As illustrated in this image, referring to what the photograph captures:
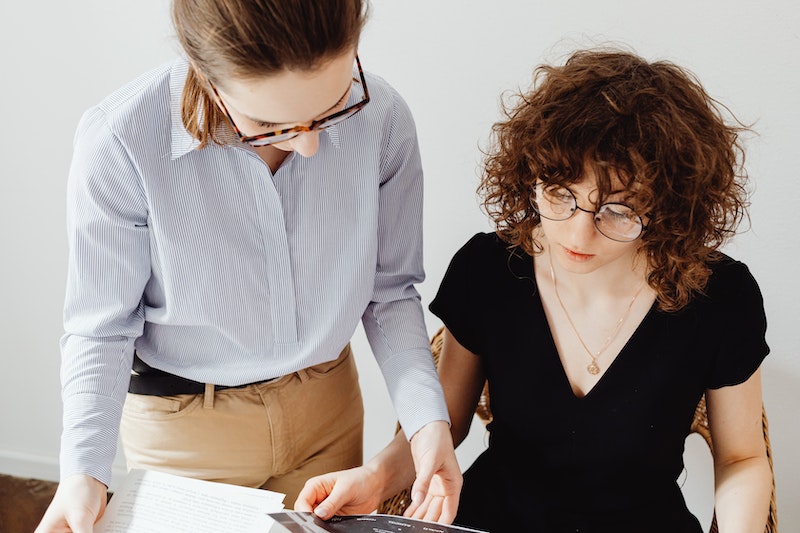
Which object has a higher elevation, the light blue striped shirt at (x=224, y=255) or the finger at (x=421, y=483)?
the light blue striped shirt at (x=224, y=255)

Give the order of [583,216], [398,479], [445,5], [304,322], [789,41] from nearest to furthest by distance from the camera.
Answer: [583,216] → [304,322] → [398,479] → [789,41] → [445,5]

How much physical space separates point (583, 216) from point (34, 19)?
163 centimetres

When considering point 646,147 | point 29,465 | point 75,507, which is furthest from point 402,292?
point 29,465

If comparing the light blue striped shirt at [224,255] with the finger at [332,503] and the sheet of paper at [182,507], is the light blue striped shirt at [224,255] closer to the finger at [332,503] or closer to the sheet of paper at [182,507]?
the sheet of paper at [182,507]

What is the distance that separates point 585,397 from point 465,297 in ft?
0.98

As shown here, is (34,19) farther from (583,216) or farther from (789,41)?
(789,41)

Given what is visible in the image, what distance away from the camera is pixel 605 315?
1.55 metres

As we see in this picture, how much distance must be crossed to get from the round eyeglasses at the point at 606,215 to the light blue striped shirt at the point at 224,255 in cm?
28

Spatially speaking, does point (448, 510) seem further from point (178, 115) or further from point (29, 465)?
point (29, 465)

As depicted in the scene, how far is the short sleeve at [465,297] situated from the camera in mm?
1619

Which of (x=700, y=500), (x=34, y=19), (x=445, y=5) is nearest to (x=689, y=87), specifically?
(x=445, y=5)

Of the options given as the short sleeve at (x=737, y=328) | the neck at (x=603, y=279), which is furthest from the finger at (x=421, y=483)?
the short sleeve at (x=737, y=328)

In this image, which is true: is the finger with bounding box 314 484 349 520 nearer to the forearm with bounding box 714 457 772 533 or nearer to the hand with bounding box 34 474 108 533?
the hand with bounding box 34 474 108 533

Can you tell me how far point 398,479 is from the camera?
1.56 metres
